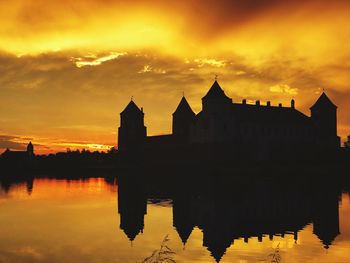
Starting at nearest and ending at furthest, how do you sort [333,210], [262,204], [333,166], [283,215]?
[283,215], [333,210], [262,204], [333,166]

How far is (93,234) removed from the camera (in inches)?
1043

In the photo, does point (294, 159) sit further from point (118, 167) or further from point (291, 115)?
point (118, 167)

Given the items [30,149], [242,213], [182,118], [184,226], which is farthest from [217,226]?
[30,149]

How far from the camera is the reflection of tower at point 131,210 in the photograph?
2702cm

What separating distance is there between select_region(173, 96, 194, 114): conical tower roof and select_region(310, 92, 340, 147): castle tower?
27024 mm

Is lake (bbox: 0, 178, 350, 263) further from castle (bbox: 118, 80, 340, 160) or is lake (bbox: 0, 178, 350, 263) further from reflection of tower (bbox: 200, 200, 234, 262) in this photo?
castle (bbox: 118, 80, 340, 160)

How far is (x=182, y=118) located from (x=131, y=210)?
76.1 meters

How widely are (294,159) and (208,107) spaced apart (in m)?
20.1

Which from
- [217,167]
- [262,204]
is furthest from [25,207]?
[217,167]

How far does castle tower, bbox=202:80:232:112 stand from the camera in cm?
9075

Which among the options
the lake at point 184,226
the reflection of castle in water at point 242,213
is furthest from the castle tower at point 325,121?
the lake at point 184,226

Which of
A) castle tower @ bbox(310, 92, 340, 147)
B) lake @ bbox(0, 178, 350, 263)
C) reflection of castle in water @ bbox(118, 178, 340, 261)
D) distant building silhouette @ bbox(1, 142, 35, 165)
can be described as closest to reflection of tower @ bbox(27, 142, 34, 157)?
distant building silhouette @ bbox(1, 142, 35, 165)

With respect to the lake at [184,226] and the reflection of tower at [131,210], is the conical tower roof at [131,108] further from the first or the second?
the lake at [184,226]

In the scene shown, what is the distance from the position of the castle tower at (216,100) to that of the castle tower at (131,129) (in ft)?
80.3
